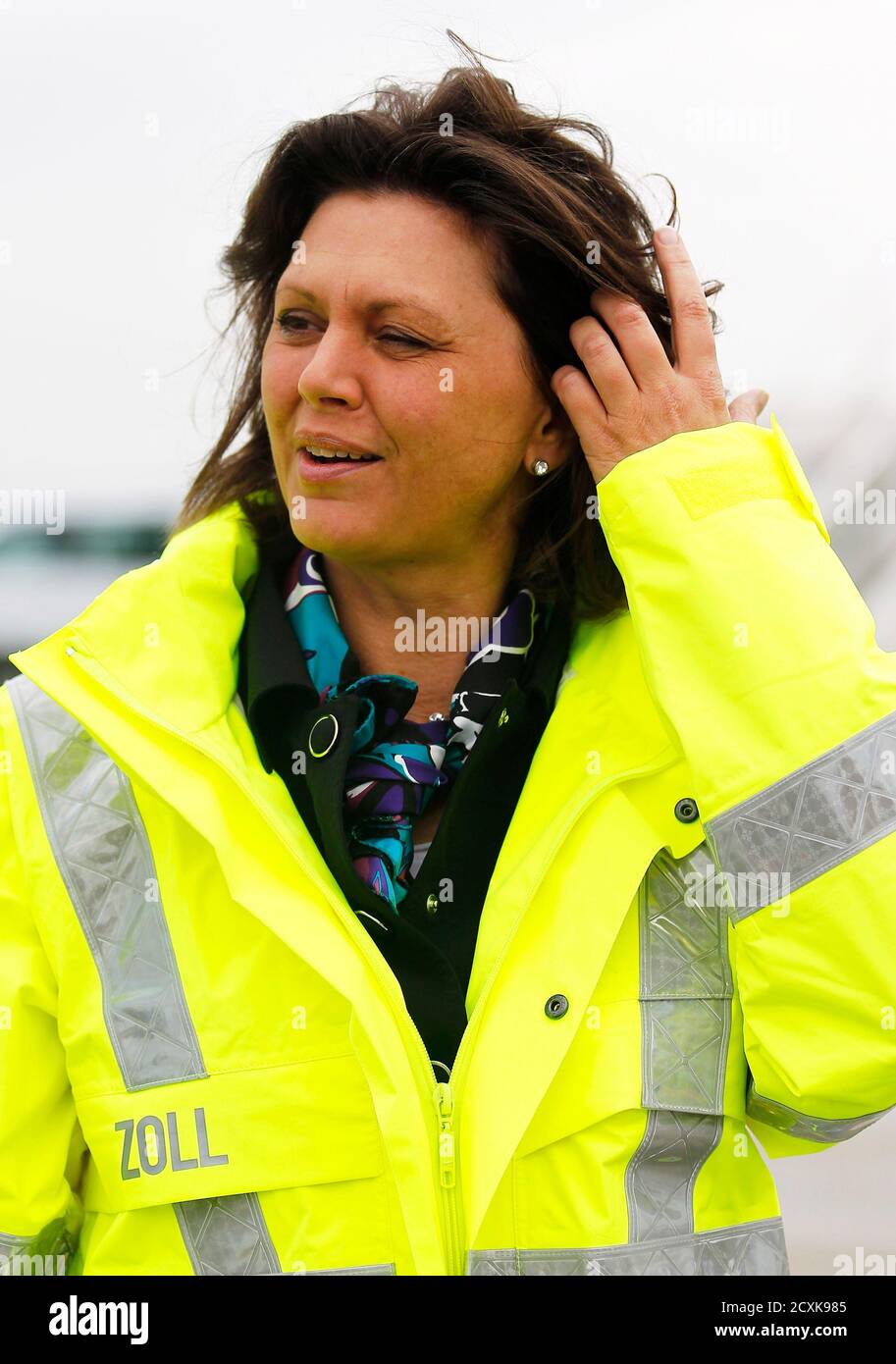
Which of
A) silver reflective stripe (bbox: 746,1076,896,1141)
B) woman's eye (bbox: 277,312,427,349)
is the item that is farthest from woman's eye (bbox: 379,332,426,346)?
silver reflective stripe (bbox: 746,1076,896,1141)

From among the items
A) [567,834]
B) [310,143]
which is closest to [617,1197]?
[567,834]

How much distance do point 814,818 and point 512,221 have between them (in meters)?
0.95

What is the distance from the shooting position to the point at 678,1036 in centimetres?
168

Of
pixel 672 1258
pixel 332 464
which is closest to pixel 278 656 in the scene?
pixel 332 464

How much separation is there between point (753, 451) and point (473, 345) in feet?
1.43

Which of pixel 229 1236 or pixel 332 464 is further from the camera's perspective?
pixel 332 464

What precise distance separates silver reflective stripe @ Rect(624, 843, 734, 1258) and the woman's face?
0.60 m

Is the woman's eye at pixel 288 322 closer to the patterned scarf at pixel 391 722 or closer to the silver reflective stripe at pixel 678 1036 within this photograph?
the patterned scarf at pixel 391 722

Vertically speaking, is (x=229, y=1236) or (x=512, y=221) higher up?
(x=512, y=221)

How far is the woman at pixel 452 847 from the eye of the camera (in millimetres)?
1583

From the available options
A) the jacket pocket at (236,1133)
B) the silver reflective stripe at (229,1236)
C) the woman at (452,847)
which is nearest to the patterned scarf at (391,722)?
the woman at (452,847)

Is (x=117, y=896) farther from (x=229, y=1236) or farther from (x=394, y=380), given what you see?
(x=394, y=380)

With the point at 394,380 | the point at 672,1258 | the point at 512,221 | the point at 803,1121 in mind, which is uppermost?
the point at 512,221

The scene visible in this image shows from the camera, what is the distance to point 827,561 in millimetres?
1698
